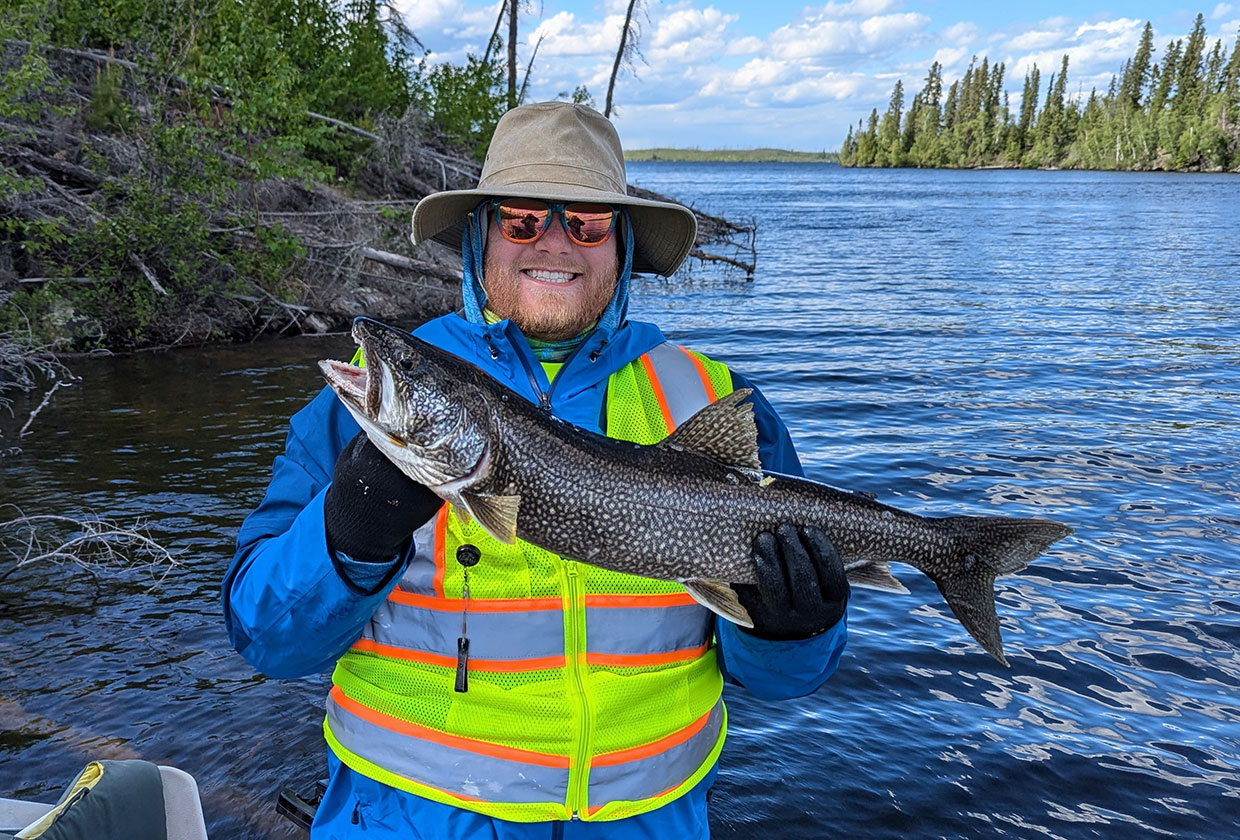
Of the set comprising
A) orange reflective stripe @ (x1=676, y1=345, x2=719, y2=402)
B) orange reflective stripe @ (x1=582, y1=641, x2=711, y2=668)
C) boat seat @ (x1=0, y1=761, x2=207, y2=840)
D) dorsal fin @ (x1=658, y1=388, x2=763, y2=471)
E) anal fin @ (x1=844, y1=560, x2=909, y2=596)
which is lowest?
boat seat @ (x1=0, y1=761, x2=207, y2=840)

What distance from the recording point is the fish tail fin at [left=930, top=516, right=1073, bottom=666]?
12.3 feet

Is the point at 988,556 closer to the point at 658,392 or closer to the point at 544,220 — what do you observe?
the point at 658,392

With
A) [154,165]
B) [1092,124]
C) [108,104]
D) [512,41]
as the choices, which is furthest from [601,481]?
[1092,124]

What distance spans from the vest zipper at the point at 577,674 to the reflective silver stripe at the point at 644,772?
0.15 feet

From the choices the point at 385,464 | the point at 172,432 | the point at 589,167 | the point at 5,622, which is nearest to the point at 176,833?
the point at 385,464

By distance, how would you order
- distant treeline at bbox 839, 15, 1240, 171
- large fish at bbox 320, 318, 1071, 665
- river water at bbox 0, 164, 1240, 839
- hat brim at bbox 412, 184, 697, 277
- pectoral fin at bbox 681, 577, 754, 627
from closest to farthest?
large fish at bbox 320, 318, 1071, 665 < pectoral fin at bbox 681, 577, 754, 627 < hat brim at bbox 412, 184, 697, 277 < river water at bbox 0, 164, 1240, 839 < distant treeline at bbox 839, 15, 1240, 171

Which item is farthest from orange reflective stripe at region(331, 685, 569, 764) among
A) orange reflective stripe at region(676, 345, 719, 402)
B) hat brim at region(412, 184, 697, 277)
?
hat brim at region(412, 184, 697, 277)

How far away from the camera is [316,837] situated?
355cm

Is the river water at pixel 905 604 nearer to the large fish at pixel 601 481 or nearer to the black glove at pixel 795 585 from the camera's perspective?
the black glove at pixel 795 585

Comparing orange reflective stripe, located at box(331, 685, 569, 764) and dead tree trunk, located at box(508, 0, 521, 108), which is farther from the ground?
dead tree trunk, located at box(508, 0, 521, 108)

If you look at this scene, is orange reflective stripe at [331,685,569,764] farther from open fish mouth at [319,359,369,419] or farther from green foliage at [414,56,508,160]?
green foliage at [414,56,508,160]

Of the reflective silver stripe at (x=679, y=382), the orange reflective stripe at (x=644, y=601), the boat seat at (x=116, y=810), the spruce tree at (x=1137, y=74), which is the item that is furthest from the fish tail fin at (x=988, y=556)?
the spruce tree at (x=1137, y=74)

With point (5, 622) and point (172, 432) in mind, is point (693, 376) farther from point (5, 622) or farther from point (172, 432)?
point (172, 432)

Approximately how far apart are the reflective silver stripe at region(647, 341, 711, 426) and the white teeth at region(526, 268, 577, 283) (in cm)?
50
